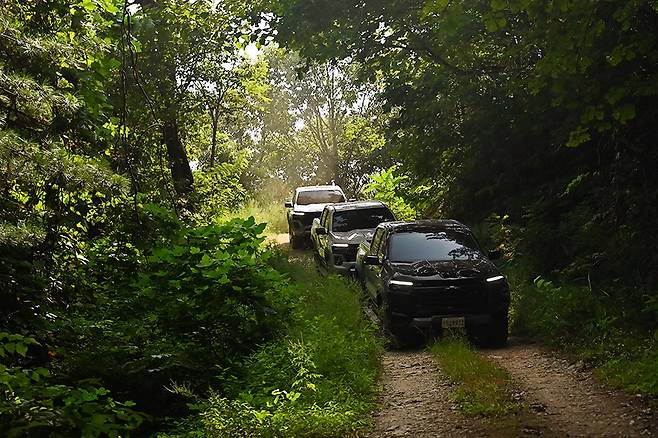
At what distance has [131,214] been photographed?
8258mm


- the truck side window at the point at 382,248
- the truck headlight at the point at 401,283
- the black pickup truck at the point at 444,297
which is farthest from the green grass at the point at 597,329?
the truck side window at the point at 382,248

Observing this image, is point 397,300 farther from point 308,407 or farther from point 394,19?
point 394,19

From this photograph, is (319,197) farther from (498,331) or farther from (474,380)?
(474,380)

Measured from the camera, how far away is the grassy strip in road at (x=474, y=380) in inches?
305

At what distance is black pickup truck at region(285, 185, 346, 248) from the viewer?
2617 cm

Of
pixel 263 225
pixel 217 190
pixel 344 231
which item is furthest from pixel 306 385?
pixel 217 190

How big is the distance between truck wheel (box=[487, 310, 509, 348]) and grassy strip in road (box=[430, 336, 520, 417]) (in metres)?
0.94

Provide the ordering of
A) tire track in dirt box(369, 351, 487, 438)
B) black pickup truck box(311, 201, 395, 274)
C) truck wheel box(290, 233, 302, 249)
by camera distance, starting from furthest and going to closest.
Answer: truck wheel box(290, 233, 302, 249)
black pickup truck box(311, 201, 395, 274)
tire track in dirt box(369, 351, 487, 438)

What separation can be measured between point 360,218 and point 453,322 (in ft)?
26.1

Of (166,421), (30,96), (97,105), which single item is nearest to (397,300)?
(166,421)

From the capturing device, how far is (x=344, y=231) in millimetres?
18766

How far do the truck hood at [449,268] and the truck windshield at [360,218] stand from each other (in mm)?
6632

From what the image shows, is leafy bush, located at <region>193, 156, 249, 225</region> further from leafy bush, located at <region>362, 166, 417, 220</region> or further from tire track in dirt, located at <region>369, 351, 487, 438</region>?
tire track in dirt, located at <region>369, 351, 487, 438</region>

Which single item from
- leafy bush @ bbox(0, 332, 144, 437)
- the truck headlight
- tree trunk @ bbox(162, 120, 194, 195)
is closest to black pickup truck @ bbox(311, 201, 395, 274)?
tree trunk @ bbox(162, 120, 194, 195)
